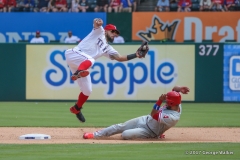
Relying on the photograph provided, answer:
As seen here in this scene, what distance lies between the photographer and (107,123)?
47.8ft

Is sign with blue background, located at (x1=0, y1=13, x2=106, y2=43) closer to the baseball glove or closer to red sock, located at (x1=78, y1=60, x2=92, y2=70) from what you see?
the baseball glove

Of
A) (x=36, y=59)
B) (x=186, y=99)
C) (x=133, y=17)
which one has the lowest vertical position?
(x=186, y=99)

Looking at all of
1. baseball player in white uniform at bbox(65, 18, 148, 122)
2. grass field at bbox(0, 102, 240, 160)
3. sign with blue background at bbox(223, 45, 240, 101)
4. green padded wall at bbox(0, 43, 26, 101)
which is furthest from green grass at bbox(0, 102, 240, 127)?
baseball player in white uniform at bbox(65, 18, 148, 122)

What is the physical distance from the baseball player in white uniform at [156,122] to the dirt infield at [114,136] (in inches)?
5.7

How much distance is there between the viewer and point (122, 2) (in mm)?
24812

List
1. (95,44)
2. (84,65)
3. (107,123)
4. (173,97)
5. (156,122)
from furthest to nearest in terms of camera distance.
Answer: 1. (107,123)
2. (95,44)
3. (84,65)
4. (156,122)
5. (173,97)

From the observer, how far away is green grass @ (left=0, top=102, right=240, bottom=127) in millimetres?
14633

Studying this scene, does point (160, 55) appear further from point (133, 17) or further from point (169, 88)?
point (133, 17)

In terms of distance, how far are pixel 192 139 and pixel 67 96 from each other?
10105 mm

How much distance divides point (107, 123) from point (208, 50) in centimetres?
764

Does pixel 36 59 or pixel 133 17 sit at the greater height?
pixel 133 17

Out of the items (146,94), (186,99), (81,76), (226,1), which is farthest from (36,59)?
(81,76)

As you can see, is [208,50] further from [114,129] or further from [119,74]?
[114,129]
